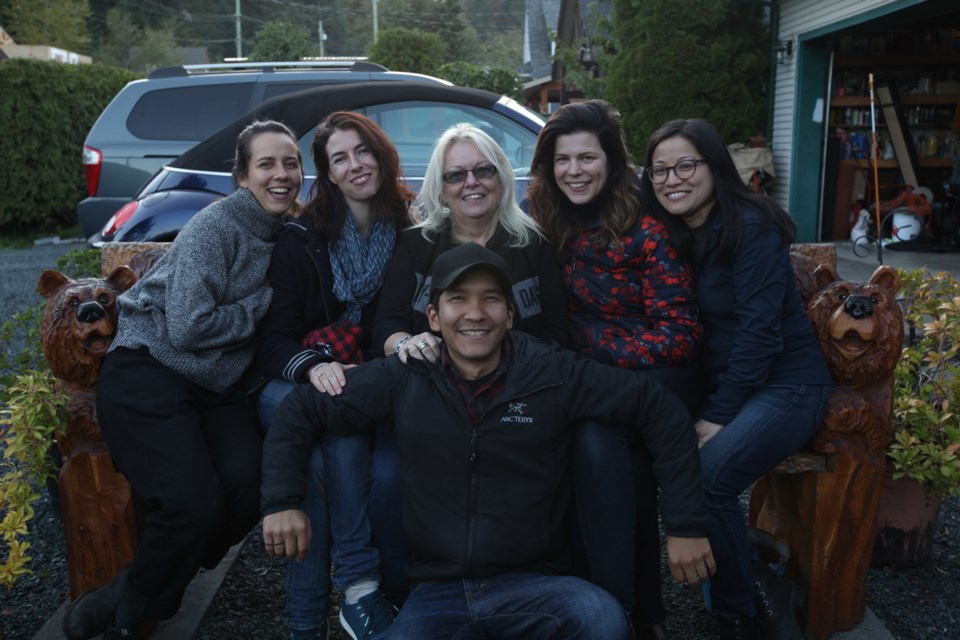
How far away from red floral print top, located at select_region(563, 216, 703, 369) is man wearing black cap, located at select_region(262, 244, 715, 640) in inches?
12.1

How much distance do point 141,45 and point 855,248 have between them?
3971 cm

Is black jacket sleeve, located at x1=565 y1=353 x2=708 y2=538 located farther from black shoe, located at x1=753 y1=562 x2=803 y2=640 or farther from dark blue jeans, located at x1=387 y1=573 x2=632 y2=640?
black shoe, located at x1=753 y1=562 x2=803 y2=640

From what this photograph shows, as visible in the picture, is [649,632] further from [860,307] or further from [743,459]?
[860,307]

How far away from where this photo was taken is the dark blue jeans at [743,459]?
2619 millimetres

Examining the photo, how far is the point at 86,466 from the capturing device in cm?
284

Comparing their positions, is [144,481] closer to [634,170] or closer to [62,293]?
[62,293]

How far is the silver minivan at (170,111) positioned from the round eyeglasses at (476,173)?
4903 millimetres

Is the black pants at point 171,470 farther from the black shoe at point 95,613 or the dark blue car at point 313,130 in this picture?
the dark blue car at point 313,130

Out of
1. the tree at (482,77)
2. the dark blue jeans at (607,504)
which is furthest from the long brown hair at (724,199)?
the tree at (482,77)

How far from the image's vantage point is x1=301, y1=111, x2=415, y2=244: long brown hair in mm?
3250

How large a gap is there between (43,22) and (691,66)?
96.5ft

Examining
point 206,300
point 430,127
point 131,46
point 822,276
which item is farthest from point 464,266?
point 131,46

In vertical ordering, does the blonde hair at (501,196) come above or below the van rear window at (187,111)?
below

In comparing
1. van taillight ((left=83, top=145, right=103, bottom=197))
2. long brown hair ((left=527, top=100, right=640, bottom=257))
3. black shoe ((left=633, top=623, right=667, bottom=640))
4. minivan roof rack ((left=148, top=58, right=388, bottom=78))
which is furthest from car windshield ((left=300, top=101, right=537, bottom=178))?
van taillight ((left=83, top=145, right=103, bottom=197))
